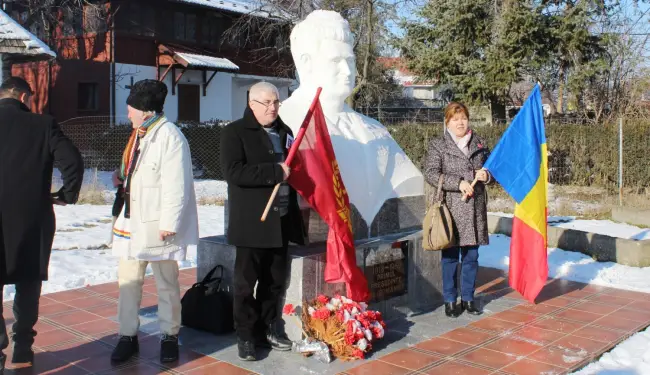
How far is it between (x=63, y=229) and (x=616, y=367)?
23.8ft

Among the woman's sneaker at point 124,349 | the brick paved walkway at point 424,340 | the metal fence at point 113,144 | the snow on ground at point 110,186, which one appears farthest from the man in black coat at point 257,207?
the metal fence at point 113,144

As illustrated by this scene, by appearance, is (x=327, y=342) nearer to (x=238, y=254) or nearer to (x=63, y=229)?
(x=238, y=254)

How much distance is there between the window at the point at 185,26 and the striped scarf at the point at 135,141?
1965cm

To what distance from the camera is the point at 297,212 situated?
4.05 meters

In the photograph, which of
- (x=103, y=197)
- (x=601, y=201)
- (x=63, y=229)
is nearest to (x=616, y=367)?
(x=63, y=229)

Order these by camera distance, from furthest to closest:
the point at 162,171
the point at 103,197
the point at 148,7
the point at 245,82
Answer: the point at 245,82, the point at 148,7, the point at 103,197, the point at 162,171

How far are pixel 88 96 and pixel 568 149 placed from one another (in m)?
14.2

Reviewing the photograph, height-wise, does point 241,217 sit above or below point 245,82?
below

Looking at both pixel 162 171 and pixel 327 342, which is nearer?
pixel 162 171

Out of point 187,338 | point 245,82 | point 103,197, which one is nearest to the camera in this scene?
point 187,338

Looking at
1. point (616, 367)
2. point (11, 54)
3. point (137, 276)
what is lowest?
point (616, 367)

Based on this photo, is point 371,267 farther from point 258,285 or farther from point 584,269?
point 584,269

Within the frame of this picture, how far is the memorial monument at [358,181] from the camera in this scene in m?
4.60

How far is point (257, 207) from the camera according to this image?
380 centimetres
